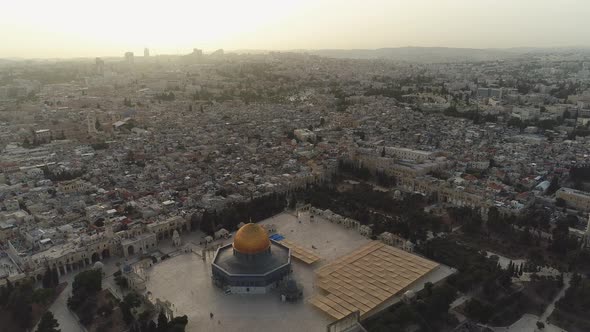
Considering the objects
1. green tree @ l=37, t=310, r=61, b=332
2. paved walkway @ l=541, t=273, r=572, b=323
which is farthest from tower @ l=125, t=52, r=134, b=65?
paved walkway @ l=541, t=273, r=572, b=323

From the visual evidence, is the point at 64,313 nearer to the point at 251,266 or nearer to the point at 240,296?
the point at 240,296

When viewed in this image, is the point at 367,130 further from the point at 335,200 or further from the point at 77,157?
the point at 77,157

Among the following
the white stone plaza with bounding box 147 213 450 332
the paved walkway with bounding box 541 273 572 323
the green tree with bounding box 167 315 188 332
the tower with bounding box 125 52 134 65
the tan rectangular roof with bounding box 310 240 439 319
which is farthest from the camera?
the tower with bounding box 125 52 134 65

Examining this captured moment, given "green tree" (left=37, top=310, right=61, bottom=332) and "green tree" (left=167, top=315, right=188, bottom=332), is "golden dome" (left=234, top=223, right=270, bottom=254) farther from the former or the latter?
"green tree" (left=37, top=310, right=61, bottom=332)

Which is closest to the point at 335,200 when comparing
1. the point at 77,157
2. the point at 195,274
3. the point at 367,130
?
the point at 195,274

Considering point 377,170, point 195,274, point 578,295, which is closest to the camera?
point 578,295

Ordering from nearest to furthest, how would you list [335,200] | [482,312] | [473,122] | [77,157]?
[482,312] → [335,200] → [77,157] → [473,122]

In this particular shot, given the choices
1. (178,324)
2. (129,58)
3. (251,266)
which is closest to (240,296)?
(251,266)
